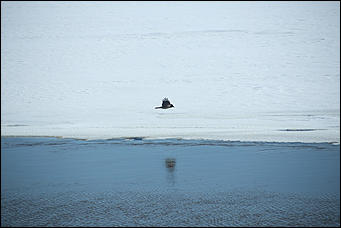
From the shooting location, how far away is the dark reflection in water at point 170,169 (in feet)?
25.0

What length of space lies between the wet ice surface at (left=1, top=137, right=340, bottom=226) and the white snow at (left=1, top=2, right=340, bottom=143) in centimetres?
186

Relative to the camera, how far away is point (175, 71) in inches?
848

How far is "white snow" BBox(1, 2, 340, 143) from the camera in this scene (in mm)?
13742

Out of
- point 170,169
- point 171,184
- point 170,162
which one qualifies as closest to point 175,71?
point 170,162

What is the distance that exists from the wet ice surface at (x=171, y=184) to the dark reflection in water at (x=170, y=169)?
2cm

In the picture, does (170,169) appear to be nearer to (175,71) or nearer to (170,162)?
(170,162)

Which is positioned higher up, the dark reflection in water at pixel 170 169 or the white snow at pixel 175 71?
the white snow at pixel 175 71

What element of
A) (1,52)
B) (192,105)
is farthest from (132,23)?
(192,105)

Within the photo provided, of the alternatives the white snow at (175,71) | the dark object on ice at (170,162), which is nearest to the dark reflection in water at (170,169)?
the dark object on ice at (170,162)

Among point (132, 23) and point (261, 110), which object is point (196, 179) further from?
point (132, 23)

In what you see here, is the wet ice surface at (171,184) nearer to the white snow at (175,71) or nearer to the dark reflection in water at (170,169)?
the dark reflection in water at (170,169)

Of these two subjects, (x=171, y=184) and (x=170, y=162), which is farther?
(x=170, y=162)

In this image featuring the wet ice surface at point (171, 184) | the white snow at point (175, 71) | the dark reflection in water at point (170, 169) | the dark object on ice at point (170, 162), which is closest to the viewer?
the wet ice surface at point (171, 184)

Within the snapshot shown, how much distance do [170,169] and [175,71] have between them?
13409 mm
